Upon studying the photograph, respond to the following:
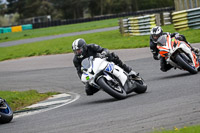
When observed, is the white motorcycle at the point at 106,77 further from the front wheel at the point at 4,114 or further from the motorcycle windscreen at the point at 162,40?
the motorcycle windscreen at the point at 162,40

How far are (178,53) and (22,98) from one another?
4284mm

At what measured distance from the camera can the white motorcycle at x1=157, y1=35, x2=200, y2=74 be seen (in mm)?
10988

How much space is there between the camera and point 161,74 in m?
13.0

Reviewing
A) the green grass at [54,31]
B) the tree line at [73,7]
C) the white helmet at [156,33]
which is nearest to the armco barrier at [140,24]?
the white helmet at [156,33]

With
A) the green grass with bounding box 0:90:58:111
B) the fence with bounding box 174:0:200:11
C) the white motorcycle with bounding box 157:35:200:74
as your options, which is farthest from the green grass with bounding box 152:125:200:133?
the fence with bounding box 174:0:200:11

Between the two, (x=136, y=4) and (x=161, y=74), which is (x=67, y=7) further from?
(x=161, y=74)

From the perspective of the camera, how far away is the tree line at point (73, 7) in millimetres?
95000

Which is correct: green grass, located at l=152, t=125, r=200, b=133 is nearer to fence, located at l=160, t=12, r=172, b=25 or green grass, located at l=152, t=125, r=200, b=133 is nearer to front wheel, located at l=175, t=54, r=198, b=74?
front wheel, located at l=175, t=54, r=198, b=74

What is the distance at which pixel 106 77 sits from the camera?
8.90 m

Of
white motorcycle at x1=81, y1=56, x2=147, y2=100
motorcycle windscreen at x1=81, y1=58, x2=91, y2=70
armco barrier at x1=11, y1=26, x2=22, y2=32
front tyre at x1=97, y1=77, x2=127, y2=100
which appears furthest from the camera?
armco barrier at x1=11, y1=26, x2=22, y2=32

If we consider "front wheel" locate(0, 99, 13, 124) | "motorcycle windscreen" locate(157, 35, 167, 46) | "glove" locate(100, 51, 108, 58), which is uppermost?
"motorcycle windscreen" locate(157, 35, 167, 46)

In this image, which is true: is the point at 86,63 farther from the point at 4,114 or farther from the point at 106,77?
the point at 4,114

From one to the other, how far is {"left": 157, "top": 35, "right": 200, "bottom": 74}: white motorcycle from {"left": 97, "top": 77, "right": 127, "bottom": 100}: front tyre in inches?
93.7

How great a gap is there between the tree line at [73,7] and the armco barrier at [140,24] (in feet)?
202
